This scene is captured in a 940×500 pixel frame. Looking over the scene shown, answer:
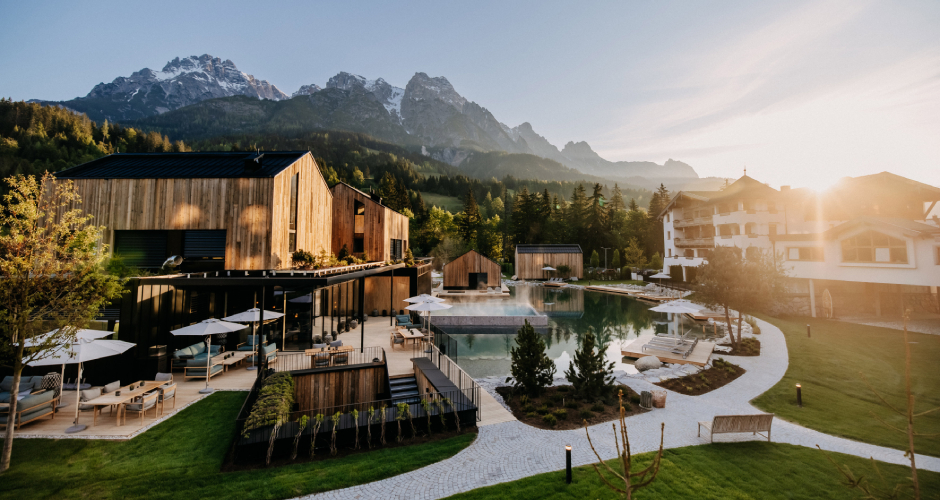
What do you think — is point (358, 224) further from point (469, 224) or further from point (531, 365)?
point (469, 224)

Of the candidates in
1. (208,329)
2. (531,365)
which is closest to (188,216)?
(208,329)

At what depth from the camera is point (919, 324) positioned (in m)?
19.2

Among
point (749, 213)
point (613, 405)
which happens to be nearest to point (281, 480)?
point (613, 405)

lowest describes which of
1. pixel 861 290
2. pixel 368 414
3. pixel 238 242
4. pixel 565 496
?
pixel 565 496

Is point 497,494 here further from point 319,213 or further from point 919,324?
point 919,324

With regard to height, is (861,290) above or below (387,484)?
above

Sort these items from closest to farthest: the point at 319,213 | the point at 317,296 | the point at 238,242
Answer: the point at 238,242
the point at 317,296
the point at 319,213

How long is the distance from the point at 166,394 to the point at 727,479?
13544 millimetres

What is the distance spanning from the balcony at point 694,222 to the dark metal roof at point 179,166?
120 ft

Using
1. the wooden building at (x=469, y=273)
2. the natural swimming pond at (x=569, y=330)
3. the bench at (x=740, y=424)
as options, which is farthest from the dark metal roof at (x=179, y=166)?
the wooden building at (x=469, y=273)

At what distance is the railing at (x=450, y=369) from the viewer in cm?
1107

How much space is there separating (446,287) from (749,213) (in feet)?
94.3

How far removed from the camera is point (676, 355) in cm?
1536

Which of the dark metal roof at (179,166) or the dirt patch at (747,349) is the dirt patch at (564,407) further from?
the dark metal roof at (179,166)
